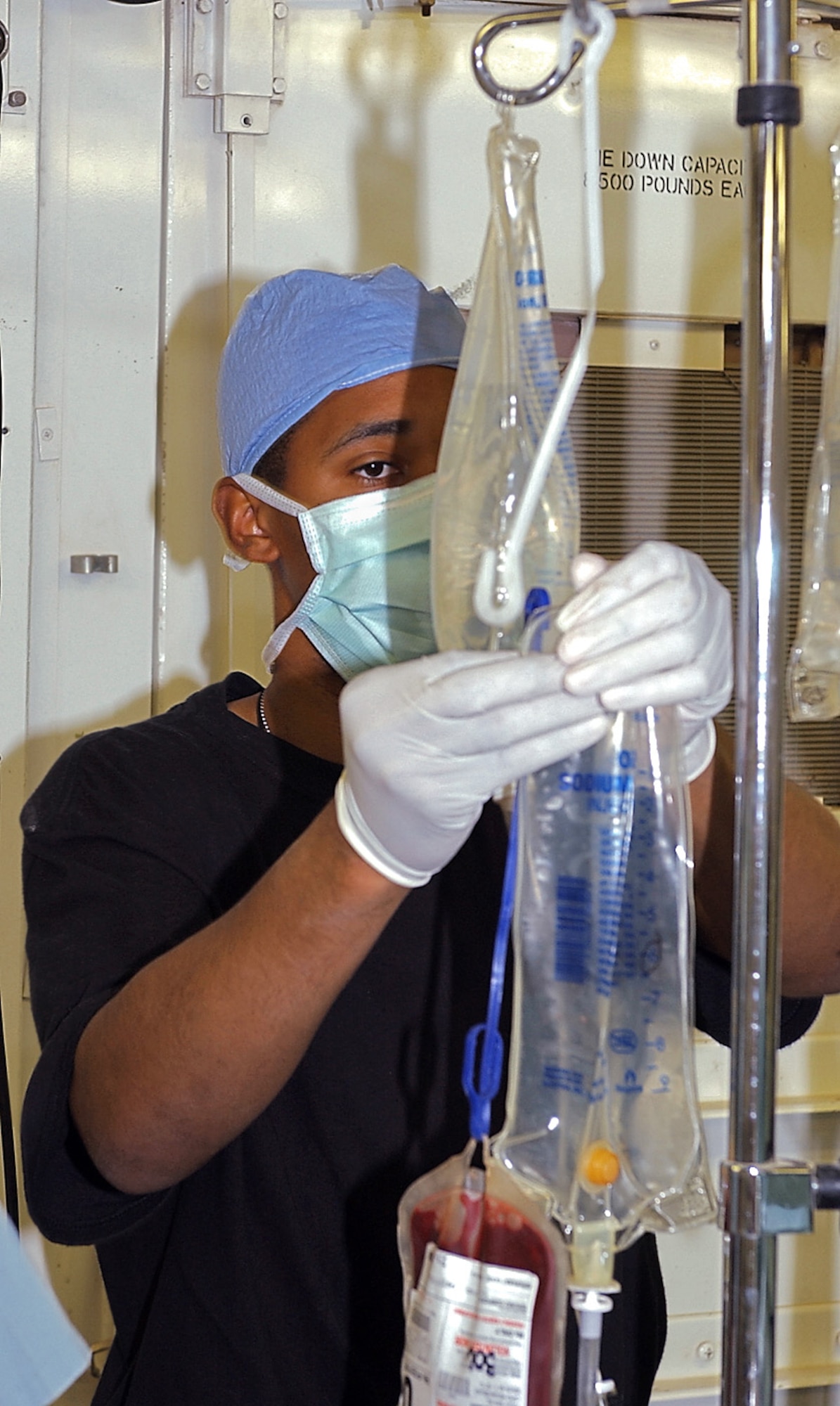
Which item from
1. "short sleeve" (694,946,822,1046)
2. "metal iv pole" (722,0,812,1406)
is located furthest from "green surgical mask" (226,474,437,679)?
"metal iv pole" (722,0,812,1406)

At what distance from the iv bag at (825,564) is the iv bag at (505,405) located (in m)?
0.14

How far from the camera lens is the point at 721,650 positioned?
0.70 meters

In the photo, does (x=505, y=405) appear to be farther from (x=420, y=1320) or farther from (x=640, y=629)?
(x=420, y=1320)

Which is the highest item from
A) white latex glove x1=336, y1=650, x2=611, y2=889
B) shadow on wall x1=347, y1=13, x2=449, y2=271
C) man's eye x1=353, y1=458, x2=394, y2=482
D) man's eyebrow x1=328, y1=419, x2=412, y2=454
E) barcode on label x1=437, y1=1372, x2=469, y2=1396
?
shadow on wall x1=347, y1=13, x2=449, y2=271

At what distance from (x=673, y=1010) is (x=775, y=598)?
0.20 m

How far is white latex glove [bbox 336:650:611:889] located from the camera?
64cm

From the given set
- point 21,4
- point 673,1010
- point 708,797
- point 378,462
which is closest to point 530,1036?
point 673,1010

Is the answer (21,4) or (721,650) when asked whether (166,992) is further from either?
(21,4)

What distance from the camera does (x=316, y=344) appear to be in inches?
45.2

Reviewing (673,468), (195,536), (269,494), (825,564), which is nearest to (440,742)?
(825,564)

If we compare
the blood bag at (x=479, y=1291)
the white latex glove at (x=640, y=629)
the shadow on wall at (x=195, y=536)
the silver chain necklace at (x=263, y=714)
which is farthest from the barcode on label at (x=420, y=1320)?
the shadow on wall at (x=195, y=536)

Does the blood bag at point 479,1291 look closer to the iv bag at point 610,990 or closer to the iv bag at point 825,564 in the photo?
the iv bag at point 610,990

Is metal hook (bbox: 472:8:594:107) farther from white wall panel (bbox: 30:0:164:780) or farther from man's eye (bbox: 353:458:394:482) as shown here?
white wall panel (bbox: 30:0:164:780)

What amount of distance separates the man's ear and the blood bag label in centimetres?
69
